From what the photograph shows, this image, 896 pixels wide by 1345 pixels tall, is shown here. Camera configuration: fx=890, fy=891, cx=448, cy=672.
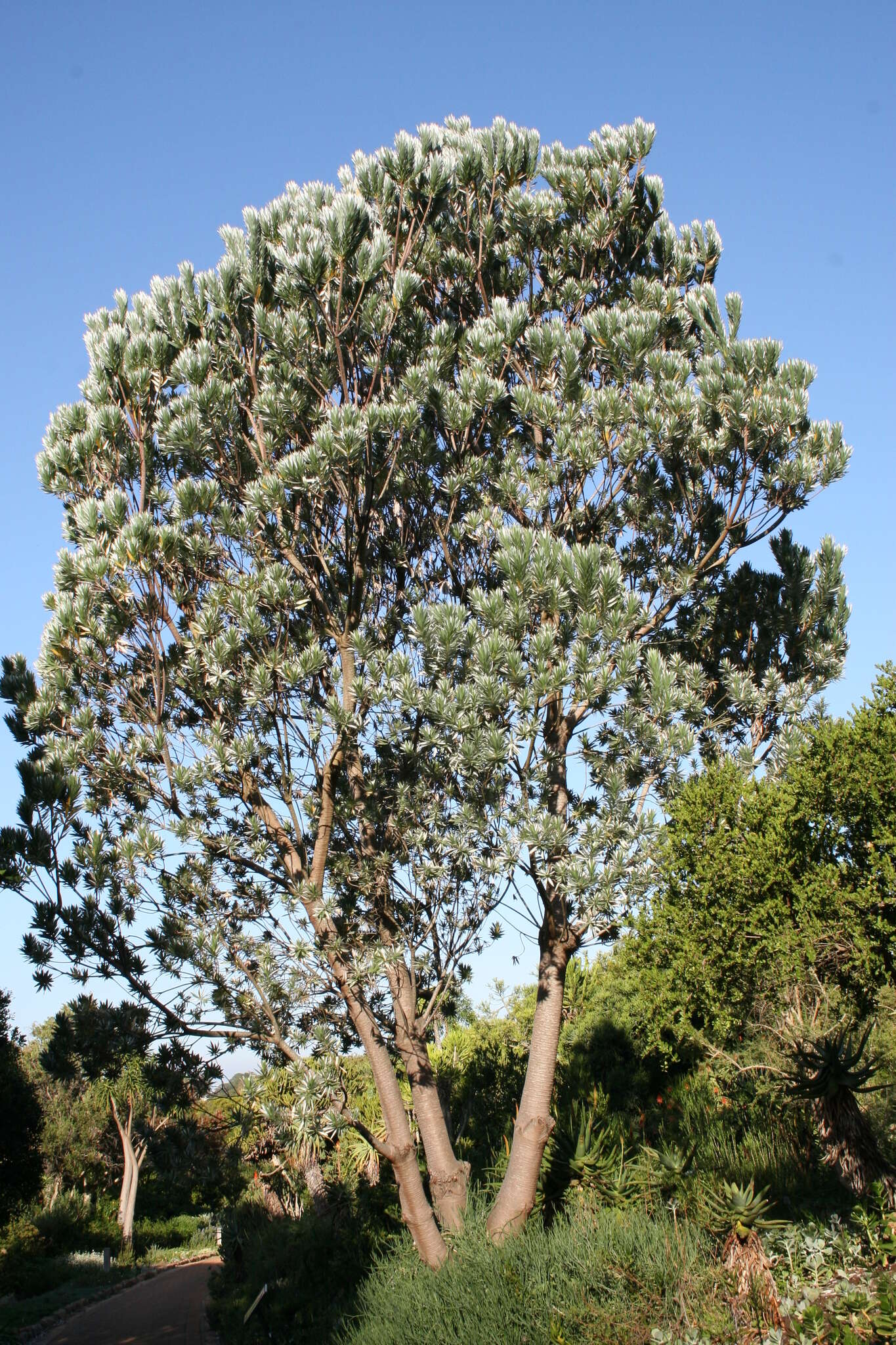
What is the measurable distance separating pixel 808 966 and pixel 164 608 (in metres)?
6.69

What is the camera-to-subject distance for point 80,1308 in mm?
18047

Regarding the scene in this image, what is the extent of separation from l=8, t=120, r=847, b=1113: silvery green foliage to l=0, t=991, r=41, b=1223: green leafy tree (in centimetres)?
1563

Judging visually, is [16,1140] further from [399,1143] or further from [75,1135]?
[399,1143]

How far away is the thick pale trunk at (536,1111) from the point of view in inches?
312

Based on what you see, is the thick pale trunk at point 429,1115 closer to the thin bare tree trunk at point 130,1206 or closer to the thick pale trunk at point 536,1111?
the thick pale trunk at point 536,1111

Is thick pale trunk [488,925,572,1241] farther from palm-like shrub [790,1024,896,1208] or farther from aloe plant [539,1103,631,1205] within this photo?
palm-like shrub [790,1024,896,1208]

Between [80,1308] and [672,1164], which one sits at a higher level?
A: [672,1164]

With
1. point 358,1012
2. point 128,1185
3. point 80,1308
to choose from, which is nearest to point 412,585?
point 358,1012

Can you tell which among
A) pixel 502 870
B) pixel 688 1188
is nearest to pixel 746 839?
pixel 502 870

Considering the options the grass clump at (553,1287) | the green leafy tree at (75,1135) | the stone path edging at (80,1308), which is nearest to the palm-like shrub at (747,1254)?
the grass clump at (553,1287)

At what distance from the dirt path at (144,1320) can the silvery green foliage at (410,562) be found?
8.51 m

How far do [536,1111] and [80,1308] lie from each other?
51.2ft

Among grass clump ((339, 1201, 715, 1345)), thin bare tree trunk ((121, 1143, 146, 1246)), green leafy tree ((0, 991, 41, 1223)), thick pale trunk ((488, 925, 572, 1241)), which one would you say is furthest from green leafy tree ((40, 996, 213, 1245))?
thin bare tree trunk ((121, 1143, 146, 1246))

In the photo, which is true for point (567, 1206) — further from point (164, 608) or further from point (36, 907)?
point (164, 608)
